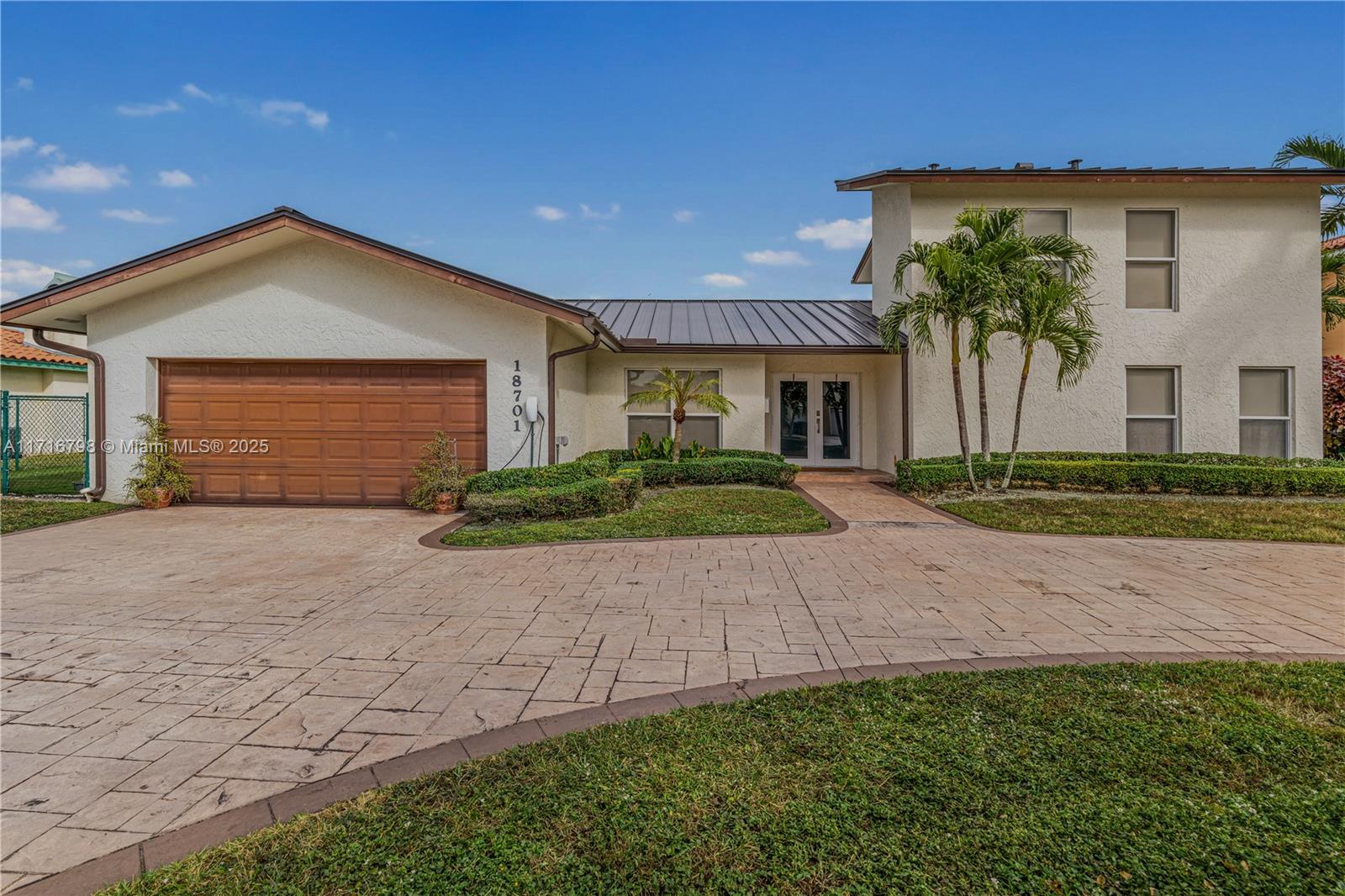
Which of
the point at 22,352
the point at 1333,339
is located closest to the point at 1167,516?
the point at 1333,339

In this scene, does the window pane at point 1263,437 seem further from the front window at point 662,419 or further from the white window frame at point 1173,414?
the front window at point 662,419

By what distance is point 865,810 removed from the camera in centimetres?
231

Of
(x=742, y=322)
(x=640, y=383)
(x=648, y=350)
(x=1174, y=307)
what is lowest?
(x=640, y=383)

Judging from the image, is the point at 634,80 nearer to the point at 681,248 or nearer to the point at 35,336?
the point at 681,248

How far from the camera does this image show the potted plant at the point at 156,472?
982 centimetres

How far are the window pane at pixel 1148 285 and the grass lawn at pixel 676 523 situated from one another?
843 cm

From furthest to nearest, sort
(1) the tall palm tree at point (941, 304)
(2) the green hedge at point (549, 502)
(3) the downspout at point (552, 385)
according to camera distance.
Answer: (1) the tall palm tree at point (941, 304) → (3) the downspout at point (552, 385) → (2) the green hedge at point (549, 502)

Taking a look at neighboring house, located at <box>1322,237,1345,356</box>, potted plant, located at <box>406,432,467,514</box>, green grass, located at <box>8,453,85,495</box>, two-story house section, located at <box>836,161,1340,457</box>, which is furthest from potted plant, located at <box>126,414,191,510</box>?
neighboring house, located at <box>1322,237,1345,356</box>

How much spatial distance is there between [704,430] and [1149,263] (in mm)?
9618

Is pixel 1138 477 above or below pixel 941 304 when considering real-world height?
below

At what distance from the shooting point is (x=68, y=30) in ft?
29.6

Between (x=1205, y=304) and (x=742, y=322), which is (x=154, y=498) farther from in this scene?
(x=1205, y=304)

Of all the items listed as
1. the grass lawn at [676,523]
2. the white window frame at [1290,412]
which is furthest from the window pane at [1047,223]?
the grass lawn at [676,523]

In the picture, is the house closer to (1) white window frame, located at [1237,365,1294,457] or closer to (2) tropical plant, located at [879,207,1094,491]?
(1) white window frame, located at [1237,365,1294,457]
